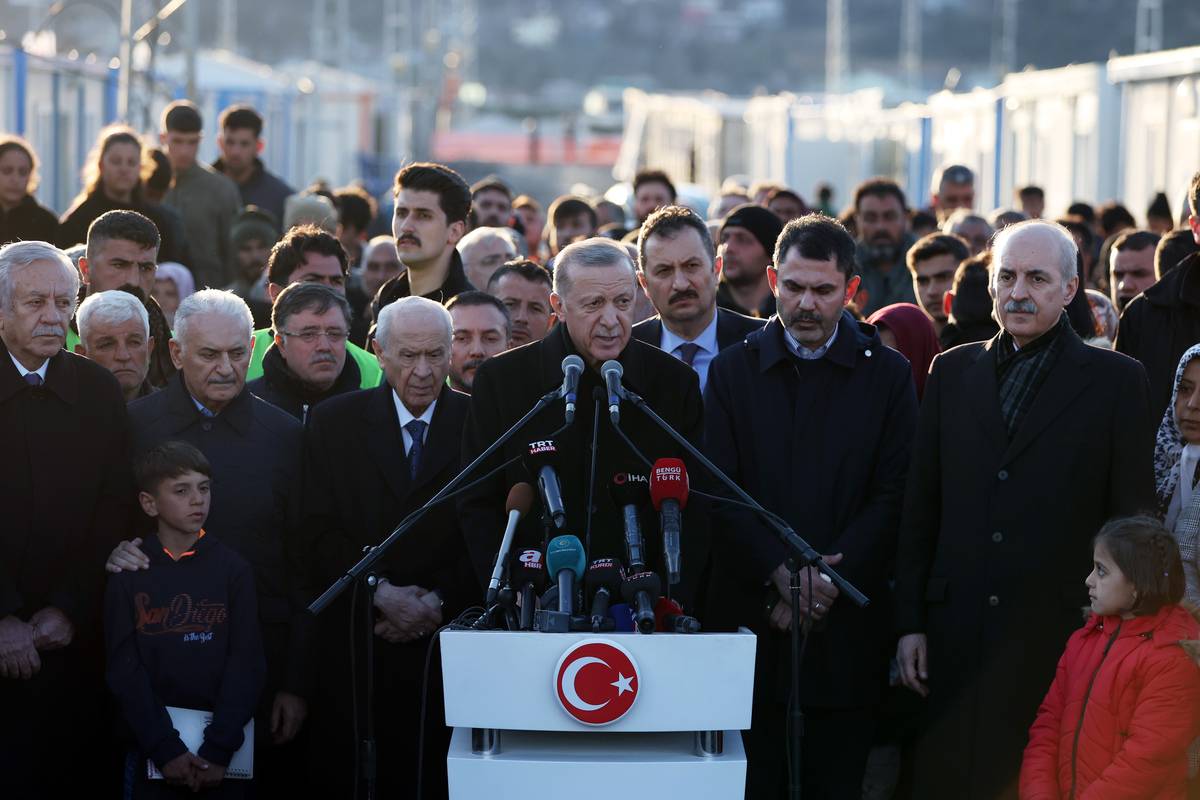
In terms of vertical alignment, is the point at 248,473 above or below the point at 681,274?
below

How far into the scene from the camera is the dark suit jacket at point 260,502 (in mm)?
6156

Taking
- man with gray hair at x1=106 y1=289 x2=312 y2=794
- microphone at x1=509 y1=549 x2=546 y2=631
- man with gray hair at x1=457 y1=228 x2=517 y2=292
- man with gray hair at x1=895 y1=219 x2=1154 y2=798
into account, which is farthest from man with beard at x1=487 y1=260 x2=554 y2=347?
microphone at x1=509 y1=549 x2=546 y2=631

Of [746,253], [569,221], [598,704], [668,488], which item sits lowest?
[598,704]

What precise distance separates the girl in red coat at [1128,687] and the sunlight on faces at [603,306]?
147cm

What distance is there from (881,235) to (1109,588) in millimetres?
6772

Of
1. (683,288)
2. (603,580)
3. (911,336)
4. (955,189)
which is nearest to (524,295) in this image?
(683,288)

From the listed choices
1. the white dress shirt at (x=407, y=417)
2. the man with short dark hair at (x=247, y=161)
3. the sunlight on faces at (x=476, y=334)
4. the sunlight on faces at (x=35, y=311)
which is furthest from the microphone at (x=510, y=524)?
the man with short dark hair at (x=247, y=161)

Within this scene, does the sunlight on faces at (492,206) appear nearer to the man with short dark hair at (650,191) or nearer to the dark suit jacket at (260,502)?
the man with short dark hair at (650,191)

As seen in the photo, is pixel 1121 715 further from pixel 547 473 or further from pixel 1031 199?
pixel 1031 199

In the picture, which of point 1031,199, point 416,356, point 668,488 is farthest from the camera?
point 1031,199

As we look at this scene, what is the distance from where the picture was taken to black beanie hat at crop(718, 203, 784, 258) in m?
8.24

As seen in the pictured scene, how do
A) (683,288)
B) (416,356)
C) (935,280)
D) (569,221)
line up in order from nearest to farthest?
(416,356), (683,288), (935,280), (569,221)

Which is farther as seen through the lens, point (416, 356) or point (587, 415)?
point (416, 356)

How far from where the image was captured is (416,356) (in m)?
6.25
